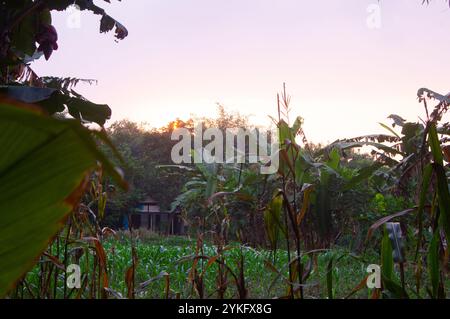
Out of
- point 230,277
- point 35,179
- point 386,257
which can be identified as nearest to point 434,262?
point 386,257

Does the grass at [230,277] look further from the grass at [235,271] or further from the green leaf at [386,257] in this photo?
the green leaf at [386,257]

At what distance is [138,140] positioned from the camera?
484 inches

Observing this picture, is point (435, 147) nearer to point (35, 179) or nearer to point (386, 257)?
point (386, 257)

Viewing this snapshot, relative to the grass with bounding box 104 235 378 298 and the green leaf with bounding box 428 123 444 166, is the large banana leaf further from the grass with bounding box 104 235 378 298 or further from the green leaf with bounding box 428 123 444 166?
the grass with bounding box 104 235 378 298

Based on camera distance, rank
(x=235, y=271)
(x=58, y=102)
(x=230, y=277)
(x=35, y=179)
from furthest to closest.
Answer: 1. (x=235, y=271)
2. (x=230, y=277)
3. (x=58, y=102)
4. (x=35, y=179)

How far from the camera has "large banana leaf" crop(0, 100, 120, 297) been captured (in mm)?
160

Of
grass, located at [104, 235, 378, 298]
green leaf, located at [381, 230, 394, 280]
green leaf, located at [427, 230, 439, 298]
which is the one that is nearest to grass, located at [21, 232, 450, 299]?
grass, located at [104, 235, 378, 298]

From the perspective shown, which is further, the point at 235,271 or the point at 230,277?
the point at 235,271

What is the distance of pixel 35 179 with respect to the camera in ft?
0.57

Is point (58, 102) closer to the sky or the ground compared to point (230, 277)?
closer to the sky

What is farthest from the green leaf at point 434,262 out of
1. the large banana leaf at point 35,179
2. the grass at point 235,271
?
the grass at point 235,271

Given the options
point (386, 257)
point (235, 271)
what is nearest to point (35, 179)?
point (386, 257)

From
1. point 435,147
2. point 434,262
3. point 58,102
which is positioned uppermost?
point 58,102

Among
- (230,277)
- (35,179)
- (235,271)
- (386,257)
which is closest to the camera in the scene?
(35,179)
